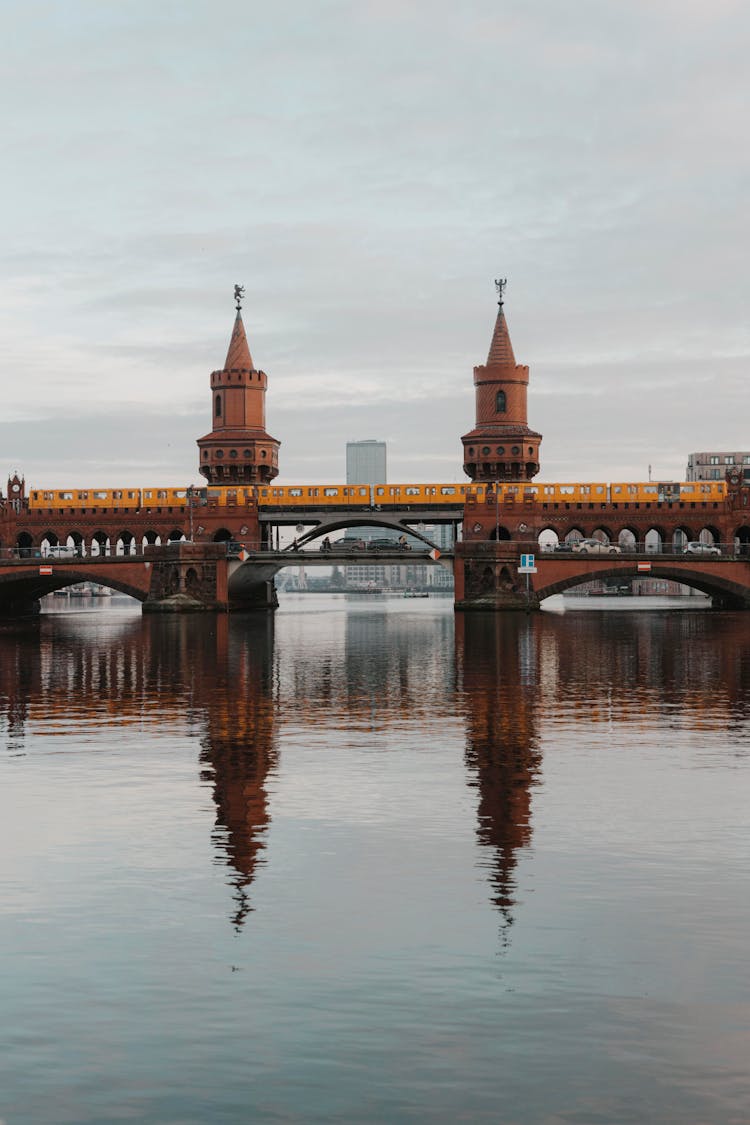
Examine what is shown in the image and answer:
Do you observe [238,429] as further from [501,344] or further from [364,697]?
[364,697]

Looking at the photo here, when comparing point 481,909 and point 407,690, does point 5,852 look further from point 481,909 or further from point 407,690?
point 407,690

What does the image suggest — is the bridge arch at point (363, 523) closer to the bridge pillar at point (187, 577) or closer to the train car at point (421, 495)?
the train car at point (421, 495)

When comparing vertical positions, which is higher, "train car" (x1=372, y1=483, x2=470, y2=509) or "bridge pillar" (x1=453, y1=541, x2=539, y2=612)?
"train car" (x1=372, y1=483, x2=470, y2=509)

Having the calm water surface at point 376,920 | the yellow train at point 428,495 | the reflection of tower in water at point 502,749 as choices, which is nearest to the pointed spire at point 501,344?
the yellow train at point 428,495

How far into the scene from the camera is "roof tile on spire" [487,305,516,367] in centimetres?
14425

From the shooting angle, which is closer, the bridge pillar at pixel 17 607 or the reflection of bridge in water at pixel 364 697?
the reflection of bridge in water at pixel 364 697

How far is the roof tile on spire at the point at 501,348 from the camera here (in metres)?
144

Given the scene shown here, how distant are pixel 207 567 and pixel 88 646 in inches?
1676

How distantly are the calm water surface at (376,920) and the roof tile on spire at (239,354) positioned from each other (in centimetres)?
11472

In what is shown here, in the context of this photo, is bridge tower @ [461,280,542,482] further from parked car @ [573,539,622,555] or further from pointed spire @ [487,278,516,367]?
parked car @ [573,539,622,555]

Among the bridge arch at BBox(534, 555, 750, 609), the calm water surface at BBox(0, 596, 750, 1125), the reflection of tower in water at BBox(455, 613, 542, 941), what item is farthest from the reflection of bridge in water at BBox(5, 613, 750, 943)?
the bridge arch at BBox(534, 555, 750, 609)

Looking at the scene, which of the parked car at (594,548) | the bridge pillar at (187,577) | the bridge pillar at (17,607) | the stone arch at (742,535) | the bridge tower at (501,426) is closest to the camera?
the parked car at (594,548)

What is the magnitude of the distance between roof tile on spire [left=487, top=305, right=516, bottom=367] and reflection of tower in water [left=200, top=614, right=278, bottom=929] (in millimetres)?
91602

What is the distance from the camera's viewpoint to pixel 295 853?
63.3ft
